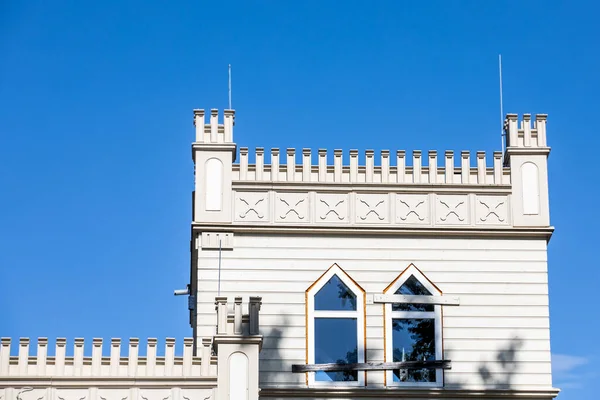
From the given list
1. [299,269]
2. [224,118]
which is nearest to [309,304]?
[299,269]

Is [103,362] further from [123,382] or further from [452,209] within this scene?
[452,209]

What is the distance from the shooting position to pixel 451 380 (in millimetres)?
30500

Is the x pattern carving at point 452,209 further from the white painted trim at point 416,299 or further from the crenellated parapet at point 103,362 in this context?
the crenellated parapet at point 103,362

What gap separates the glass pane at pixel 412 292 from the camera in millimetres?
31016

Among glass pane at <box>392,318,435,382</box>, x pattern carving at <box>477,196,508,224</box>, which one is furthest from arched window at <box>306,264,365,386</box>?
x pattern carving at <box>477,196,508,224</box>

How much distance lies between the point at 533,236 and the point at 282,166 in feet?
19.6

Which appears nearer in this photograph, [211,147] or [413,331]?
[413,331]

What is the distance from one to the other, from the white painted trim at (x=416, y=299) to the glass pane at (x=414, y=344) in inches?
16.3

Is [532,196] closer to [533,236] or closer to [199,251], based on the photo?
[533,236]

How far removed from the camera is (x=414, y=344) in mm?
30812

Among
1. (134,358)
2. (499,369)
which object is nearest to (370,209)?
(499,369)

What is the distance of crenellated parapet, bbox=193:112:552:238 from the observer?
31.5 metres

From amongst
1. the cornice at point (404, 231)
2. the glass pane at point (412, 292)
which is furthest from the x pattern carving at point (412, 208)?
the glass pane at point (412, 292)

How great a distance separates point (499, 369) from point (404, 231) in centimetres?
377
